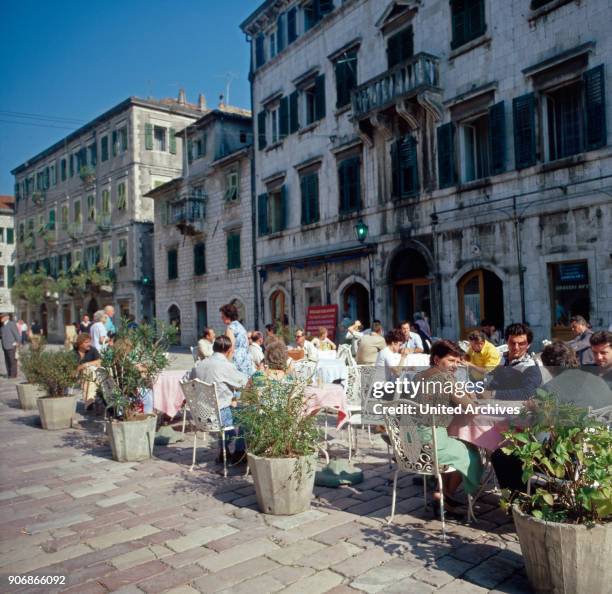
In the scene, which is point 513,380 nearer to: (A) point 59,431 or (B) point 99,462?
(B) point 99,462

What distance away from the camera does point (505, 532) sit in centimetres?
405

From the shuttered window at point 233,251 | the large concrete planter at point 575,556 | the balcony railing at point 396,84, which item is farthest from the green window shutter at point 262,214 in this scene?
the large concrete planter at point 575,556

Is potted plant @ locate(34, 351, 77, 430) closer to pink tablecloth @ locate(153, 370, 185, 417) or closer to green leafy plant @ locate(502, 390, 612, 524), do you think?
pink tablecloth @ locate(153, 370, 185, 417)

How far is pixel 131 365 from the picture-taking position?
20.7 feet

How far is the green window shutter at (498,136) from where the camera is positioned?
1288 cm

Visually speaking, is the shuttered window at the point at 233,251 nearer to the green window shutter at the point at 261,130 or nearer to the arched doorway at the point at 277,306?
the arched doorway at the point at 277,306

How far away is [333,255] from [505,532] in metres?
14.1

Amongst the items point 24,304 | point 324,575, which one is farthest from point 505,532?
point 24,304

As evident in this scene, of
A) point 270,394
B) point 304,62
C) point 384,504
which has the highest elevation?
point 304,62

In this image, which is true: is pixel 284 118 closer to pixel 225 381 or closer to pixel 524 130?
pixel 524 130

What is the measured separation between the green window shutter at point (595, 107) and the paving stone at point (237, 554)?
34.6 feet

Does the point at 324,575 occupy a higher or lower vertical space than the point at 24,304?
lower

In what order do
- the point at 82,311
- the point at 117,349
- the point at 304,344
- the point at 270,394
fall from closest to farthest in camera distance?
the point at 270,394
the point at 117,349
the point at 304,344
the point at 82,311

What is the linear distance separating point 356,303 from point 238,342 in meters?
10.7
